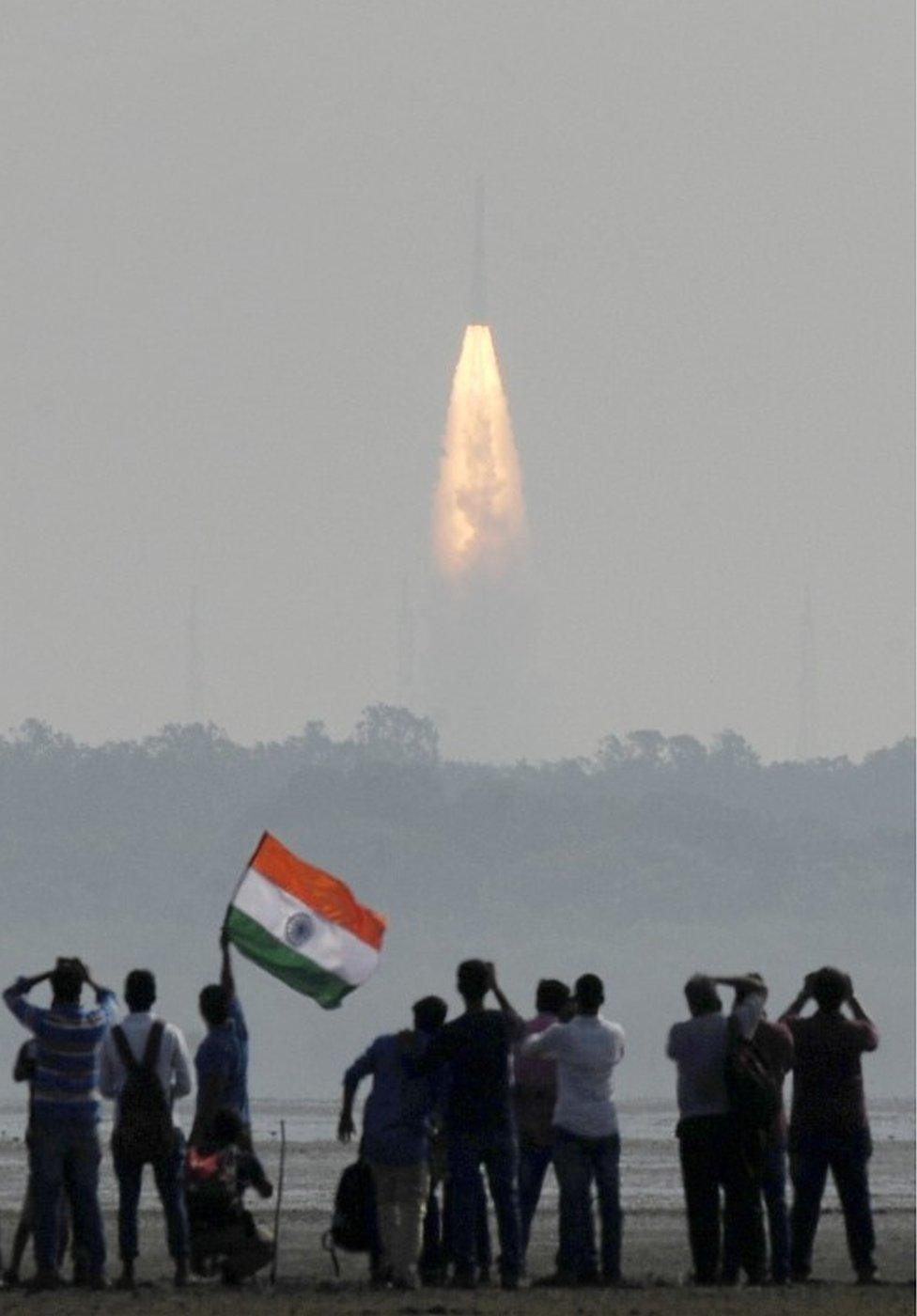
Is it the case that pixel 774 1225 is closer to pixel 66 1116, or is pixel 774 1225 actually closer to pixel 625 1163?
pixel 66 1116

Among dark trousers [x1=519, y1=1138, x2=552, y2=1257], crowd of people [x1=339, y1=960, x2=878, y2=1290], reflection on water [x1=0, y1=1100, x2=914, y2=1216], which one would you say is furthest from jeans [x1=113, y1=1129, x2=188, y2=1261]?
reflection on water [x1=0, y1=1100, x2=914, y2=1216]

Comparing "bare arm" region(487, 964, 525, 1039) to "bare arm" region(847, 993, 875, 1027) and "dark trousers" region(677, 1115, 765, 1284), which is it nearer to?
"dark trousers" region(677, 1115, 765, 1284)

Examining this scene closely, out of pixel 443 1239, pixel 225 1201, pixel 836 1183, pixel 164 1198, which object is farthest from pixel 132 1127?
pixel 836 1183

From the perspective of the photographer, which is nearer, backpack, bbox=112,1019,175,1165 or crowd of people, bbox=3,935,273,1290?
crowd of people, bbox=3,935,273,1290

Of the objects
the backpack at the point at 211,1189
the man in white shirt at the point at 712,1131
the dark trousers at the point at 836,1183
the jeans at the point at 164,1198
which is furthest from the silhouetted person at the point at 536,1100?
the jeans at the point at 164,1198

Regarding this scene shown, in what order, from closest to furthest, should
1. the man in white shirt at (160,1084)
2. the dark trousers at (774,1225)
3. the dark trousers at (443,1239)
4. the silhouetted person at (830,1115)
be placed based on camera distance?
the man in white shirt at (160,1084), the silhouetted person at (830,1115), the dark trousers at (774,1225), the dark trousers at (443,1239)

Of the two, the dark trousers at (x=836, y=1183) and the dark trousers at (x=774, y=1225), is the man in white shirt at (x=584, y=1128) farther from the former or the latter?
the dark trousers at (x=836, y=1183)
